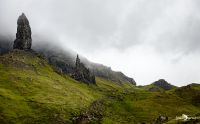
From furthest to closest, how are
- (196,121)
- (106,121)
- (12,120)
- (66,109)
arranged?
(66,109), (106,121), (12,120), (196,121)

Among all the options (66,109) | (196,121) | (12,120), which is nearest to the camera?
(196,121)

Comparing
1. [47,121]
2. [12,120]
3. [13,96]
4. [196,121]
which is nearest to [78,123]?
[47,121]

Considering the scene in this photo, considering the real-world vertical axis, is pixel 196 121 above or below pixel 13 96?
below

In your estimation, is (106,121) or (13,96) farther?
(13,96)

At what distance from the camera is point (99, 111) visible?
195375mm

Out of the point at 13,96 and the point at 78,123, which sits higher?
the point at 13,96

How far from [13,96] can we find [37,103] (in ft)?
45.2

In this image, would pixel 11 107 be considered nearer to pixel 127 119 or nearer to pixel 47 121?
pixel 47 121

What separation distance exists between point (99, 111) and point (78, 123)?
96.5 ft

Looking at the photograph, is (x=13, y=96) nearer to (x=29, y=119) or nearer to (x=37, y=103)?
(x=37, y=103)

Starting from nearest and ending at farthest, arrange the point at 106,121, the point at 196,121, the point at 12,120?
the point at 196,121, the point at 12,120, the point at 106,121

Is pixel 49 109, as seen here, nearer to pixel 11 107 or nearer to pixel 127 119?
pixel 11 107

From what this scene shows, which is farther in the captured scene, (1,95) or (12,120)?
(1,95)

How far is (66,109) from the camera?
621 ft
